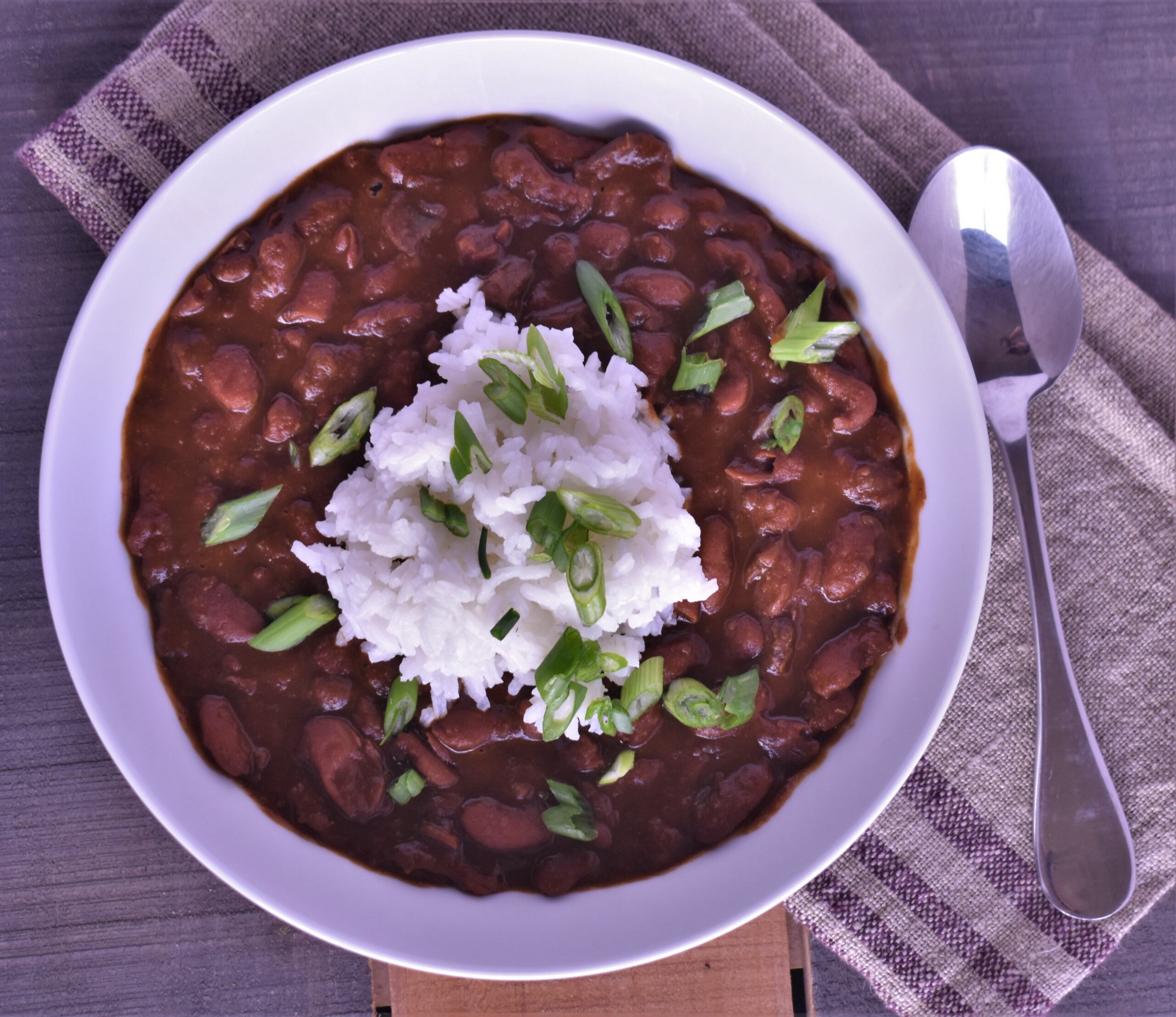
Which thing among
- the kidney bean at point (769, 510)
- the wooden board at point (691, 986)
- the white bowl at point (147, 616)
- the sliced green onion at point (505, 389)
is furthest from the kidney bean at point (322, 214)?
the wooden board at point (691, 986)

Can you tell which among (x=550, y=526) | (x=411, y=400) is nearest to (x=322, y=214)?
(x=411, y=400)

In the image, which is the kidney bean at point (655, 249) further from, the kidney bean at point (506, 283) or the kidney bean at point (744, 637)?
the kidney bean at point (744, 637)

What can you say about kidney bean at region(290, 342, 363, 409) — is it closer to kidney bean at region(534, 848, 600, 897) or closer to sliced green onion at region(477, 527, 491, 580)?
sliced green onion at region(477, 527, 491, 580)

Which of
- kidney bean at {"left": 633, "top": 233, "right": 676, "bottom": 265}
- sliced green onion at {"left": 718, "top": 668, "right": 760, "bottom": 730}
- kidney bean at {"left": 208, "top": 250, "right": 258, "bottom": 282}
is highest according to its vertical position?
kidney bean at {"left": 633, "top": 233, "right": 676, "bottom": 265}

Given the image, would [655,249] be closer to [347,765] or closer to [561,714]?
[561,714]

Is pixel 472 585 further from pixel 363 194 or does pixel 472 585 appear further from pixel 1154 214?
pixel 1154 214

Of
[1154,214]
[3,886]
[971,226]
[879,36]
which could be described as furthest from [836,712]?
[3,886]

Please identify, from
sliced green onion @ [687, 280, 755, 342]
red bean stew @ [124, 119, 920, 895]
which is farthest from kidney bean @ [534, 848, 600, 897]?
sliced green onion @ [687, 280, 755, 342]
